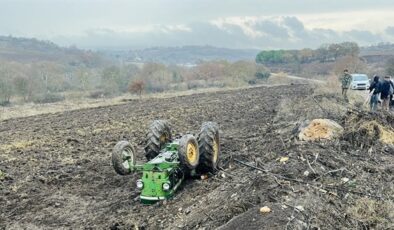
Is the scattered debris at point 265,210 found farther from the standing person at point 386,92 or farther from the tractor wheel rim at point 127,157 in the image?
the standing person at point 386,92

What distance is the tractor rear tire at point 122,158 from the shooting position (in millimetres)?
10078

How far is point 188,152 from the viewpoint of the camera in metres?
9.71

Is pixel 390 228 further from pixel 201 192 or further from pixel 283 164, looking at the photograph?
pixel 201 192

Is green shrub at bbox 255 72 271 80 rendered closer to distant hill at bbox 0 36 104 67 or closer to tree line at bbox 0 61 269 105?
tree line at bbox 0 61 269 105

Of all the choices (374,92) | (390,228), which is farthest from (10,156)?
(374,92)

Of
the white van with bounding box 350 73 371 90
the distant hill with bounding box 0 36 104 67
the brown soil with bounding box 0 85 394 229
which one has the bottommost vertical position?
the distant hill with bounding box 0 36 104 67

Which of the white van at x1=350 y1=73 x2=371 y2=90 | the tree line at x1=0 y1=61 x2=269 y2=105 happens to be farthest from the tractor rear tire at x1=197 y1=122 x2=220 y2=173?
the tree line at x1=0 y1=61 x2=269 y2=105

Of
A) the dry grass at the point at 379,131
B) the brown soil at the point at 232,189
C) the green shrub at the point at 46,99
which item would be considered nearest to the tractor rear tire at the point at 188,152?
the brown soil at the point at 232,189

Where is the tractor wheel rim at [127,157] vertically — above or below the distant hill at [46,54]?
above

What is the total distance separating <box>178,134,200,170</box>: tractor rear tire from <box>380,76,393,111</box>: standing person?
11.2 metres

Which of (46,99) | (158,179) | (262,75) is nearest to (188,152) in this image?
(158,179)

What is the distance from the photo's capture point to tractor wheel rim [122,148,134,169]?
34.1ft

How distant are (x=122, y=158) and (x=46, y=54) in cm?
17163

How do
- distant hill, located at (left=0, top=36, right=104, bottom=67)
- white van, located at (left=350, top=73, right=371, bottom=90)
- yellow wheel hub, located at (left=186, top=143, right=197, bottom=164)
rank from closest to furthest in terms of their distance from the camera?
yellow wheel hub, located at (left=186, top=143, right=197, bottom=164), white van, located at (left=350, top=73, right=371, bottom=90), distant hill, located at (left=0, top=36, right=104, bottom=67)
